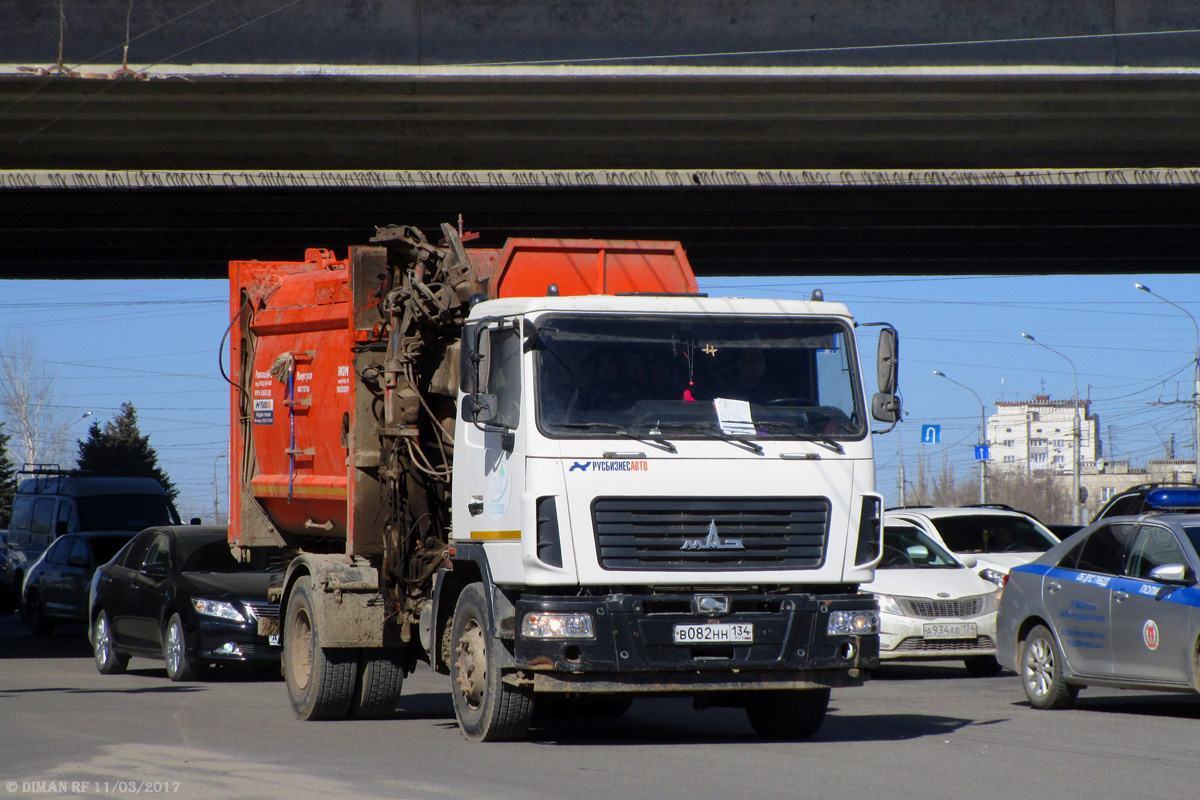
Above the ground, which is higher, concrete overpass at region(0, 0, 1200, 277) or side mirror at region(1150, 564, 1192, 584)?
concrete overpass at region(0, 0, 1200, 277)

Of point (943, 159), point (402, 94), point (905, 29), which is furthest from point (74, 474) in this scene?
point (905, 29)

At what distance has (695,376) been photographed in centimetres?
938

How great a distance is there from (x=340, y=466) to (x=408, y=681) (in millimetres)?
4918

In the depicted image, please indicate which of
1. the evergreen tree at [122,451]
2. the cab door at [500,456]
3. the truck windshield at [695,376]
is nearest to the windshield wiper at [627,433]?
the truck windshield at [695,376]

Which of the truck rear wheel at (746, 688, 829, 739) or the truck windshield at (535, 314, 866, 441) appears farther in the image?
the truck rear wheel at (746, 688, 829, 739)

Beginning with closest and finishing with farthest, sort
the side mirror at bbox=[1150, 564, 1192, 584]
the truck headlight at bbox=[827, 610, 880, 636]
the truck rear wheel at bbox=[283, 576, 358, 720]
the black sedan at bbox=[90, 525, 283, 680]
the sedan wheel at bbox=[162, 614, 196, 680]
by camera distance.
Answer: the truck headlight at bbox=[827, 610, 880, 636], the side mirror at bbox=[1150, 564, 1192, 584], the truck rear wheel at bbox=[283, 576, 358, 720], the black sedan at bbox=[90, 525, 283, 680], the sedan wheel at bbox=[162, 614, 196, 680]

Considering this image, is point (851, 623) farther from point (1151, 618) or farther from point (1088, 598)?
point (1088, 598)

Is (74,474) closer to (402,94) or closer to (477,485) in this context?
(402,94)

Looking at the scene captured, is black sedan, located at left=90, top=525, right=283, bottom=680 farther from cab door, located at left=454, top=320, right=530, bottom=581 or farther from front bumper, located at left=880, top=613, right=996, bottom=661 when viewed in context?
front bumper, located at left=880, top=613, right=996, bottom=661

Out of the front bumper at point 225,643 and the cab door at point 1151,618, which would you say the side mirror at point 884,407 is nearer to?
the cab door at point 1151,618

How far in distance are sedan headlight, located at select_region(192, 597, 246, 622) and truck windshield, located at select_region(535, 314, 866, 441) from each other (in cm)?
734

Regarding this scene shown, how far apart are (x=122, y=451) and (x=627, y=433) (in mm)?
72299

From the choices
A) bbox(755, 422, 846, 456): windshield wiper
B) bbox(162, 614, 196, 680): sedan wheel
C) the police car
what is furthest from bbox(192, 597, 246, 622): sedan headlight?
bbox(755, 422, 846, 456): windshield wiper

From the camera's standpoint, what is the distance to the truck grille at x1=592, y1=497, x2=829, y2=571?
8.97 m
